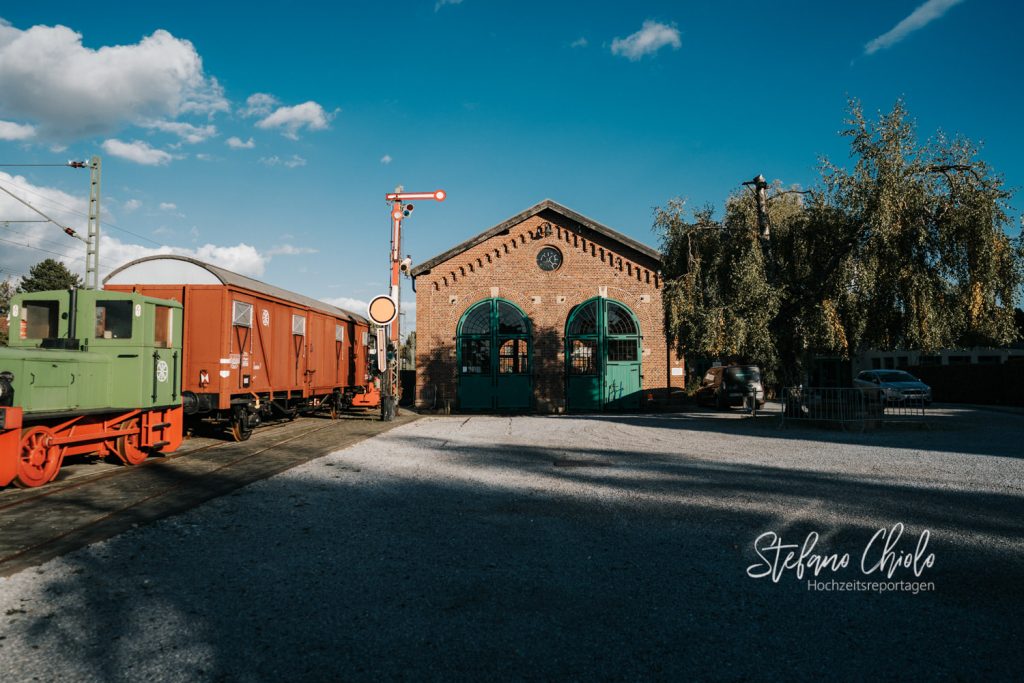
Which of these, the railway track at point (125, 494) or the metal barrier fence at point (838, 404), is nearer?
the railway track at point (125, 494)

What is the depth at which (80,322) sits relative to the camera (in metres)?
9.12

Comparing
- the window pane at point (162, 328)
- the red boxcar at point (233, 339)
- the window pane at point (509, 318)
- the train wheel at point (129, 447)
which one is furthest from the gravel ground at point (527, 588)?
the window pane at point (509, 318)

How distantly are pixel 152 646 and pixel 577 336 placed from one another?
21805mm

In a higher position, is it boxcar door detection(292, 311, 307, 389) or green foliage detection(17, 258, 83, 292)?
green foliage detection(17, 258, 83, 292)

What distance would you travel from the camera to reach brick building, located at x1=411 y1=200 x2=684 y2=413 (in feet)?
80.1

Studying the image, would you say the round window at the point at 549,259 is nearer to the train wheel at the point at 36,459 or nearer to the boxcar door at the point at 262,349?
the boxcar door at the point at 262,349

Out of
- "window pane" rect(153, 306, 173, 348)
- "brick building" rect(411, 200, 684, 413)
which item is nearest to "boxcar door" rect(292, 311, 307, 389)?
"window pane" rect(153, 306, 173, 348)

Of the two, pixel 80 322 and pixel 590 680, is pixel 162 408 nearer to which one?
pixel 80 322

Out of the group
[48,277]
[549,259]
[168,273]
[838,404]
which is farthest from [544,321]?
[48,277]

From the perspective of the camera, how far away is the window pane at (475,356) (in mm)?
24625

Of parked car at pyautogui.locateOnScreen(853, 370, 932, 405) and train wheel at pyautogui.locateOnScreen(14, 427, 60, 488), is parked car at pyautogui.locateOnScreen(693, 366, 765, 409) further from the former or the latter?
train wheel at pyautogui.locateOnScreen(14, 427, 60, 488)

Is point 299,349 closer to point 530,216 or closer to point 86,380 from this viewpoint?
point 86,380

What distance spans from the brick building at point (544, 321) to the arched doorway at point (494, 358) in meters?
0.04

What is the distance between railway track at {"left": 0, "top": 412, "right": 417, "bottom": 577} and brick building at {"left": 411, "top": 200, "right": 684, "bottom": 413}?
12.1 metres
